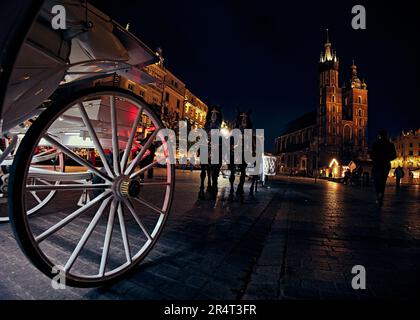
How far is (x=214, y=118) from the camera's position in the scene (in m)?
6.61

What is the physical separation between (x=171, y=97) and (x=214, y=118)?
4706cm

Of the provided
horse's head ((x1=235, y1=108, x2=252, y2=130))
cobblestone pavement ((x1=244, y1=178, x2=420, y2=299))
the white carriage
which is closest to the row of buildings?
horse's head ((x1=235, y1=108, x2=252, y2=130))

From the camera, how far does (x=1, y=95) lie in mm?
1102

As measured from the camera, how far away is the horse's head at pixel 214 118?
6.61 meters

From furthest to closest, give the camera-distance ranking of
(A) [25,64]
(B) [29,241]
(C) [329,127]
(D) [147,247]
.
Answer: (C) [329,127] → (D) [147,247] → (A) [25,64] → (B) [29,241]

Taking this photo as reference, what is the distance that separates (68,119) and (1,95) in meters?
1.35

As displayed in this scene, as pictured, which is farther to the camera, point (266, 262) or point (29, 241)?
point (266, 262)

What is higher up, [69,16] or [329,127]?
[329,127]

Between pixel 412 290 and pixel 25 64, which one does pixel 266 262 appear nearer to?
pixel 412 290

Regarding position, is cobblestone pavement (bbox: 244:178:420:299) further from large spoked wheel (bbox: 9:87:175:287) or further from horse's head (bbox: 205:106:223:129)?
horse's head (bbox: 205:106:223:129)

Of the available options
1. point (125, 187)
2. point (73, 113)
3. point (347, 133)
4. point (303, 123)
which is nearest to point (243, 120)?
point (73, 113)

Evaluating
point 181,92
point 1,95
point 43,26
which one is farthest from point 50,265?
point 181,92

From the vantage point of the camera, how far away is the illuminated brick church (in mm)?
81062

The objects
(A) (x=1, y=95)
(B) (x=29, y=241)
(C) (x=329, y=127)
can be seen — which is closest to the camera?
(A) (x=1, y=95)
